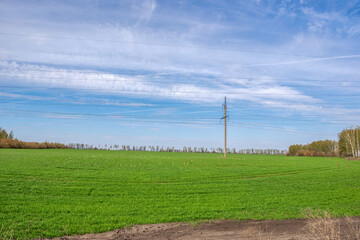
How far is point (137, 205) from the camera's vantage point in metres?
16.4

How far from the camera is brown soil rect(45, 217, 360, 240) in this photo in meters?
11.6

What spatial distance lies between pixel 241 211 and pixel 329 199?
7.72 m

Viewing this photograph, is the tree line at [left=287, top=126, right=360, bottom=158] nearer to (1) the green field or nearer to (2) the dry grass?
(1) the green field

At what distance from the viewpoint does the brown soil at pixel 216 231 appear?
11555 millimetres

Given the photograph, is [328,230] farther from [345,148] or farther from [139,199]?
[345,148]

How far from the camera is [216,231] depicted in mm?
12289

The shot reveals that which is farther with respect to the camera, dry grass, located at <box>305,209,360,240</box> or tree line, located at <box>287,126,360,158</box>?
tree line, located at <box>287,126,360,158</box>

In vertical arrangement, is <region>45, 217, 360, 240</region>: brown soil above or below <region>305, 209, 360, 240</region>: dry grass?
below

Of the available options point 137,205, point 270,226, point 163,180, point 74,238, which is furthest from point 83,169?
point 270,226

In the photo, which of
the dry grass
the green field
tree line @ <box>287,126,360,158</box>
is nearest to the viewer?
the dry grass

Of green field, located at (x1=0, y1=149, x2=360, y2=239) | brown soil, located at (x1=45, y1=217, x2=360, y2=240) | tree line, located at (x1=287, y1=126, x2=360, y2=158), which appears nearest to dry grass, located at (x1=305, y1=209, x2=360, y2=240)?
brown soil, located at (x1=45, y1=217, x2=360, y2=240)

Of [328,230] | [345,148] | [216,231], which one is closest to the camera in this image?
[328,230]

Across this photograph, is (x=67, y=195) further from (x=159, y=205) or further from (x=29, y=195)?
(x=159, y=205)

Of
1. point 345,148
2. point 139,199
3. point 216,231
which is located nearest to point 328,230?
point 216,231
